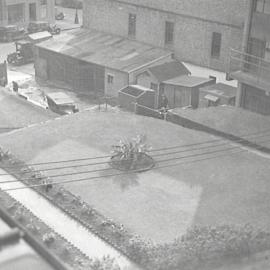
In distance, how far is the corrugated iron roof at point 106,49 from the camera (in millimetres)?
36406

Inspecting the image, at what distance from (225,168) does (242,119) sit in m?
5.41

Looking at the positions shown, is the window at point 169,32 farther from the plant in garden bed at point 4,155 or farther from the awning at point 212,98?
the plant in garden bed at point 4,155

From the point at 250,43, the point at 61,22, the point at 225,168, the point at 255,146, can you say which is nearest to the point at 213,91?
the point at 250,43

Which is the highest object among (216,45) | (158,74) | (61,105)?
(216,45)

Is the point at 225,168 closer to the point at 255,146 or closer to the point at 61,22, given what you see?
the point at 255,146

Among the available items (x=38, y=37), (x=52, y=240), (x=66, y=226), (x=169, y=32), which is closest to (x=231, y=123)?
(x=66, y=226)

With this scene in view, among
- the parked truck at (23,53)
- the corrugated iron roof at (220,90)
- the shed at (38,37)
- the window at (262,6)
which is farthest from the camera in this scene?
the shed at (38,37)

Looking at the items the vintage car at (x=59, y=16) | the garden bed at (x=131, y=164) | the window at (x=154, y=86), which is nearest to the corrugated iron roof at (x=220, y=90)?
the window at (x=154, y=86)

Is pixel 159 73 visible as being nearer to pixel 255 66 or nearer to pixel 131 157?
pixel 255 66

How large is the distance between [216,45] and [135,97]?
7784 millimetres

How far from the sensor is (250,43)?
29.1 meters

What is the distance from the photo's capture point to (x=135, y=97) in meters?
32.0

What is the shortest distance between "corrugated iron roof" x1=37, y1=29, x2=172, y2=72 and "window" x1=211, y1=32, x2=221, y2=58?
129 inches

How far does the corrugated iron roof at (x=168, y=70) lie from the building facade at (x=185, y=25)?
1897 millimetres
